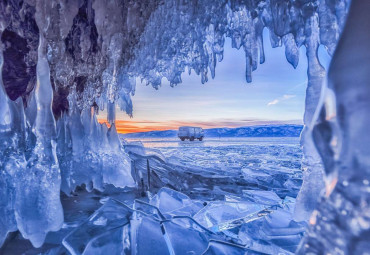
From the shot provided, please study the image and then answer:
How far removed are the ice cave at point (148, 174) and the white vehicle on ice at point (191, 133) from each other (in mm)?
24679

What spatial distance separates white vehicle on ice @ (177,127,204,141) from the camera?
30.0m

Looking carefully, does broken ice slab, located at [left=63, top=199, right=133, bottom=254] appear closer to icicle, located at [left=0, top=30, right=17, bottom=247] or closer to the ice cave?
the ice cave

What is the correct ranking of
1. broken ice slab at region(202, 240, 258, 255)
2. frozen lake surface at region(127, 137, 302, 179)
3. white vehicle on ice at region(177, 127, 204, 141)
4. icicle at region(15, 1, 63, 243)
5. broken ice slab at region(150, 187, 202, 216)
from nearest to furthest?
broken ice slab at region(202, 240, 258, 255) < icicle at region(15, 1, 63, 243) < broken ice slab at region(150, 187, 202, 216) < frozen lake surface at region(127, 137, 302, 179) < white vehicle on ice at region(177, 127, 204, 141)

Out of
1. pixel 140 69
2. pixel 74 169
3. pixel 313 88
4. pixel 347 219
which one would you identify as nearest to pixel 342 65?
pixel 347 219

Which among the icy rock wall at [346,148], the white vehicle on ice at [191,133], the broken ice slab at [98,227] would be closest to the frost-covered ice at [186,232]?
the broken ice slab at [98,227]

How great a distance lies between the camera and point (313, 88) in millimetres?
1862

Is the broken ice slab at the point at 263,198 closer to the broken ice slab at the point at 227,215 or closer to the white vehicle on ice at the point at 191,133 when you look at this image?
the broken ice slab at the point at 227,215

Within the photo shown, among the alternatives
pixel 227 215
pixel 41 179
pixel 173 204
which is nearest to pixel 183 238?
pixel 227 215

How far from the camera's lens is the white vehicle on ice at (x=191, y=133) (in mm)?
29964

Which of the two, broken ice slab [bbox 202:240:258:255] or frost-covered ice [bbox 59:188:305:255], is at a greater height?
broken ice slab [bbox 202:240:258:255]

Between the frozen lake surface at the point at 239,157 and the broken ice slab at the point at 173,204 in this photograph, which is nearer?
the broken ice slab at the point at 173,204

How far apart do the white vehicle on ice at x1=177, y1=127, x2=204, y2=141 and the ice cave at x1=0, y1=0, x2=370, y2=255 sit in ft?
81.0

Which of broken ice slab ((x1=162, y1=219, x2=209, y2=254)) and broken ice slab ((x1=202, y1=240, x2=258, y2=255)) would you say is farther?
broken ice slab ((x1=162, y1=219, x2=209, y2=254))

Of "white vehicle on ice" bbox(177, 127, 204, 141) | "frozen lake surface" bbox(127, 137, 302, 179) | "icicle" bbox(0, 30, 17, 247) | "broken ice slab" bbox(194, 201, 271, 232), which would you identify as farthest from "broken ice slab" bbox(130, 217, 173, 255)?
"white vehicle on ice" bbox(177, 127, 204, 141)
